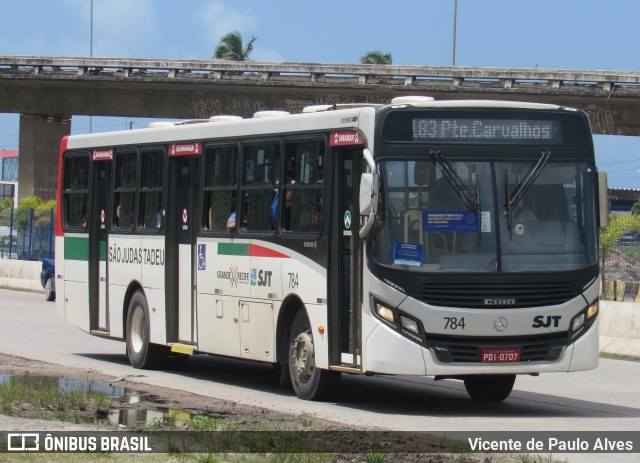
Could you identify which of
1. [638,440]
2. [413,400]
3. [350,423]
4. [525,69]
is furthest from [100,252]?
[525,69]

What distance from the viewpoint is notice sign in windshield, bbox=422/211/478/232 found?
13.0 meters

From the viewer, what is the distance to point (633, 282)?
2452 centimetres

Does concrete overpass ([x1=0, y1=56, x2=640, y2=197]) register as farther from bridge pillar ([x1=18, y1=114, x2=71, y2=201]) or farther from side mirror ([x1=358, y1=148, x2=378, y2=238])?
side mirror ([x1=358, y1=148, x2=378, y2=238])

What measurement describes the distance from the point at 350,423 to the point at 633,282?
530 inches

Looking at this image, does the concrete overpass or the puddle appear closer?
the puddle

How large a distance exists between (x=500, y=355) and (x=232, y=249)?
168 inches

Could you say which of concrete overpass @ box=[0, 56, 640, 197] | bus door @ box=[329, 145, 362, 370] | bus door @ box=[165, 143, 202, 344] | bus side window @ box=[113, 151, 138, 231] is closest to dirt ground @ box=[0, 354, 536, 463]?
bus door @ box=[329, 145, 362, 370]

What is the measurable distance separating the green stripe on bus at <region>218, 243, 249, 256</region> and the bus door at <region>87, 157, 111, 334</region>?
12.4ft

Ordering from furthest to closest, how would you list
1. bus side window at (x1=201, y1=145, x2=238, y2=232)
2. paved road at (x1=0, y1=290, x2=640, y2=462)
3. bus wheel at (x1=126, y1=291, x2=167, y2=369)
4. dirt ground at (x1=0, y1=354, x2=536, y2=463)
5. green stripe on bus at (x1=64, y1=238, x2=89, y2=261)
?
green stripe on bus at (x1=64, y1=238, x2=89, y2=261)
bus wheel at (x1=126, y1=291, x2=167, y2=369)
bus side window at (x1=201, y1=145, x2=238, y2=232)
paved road at (x1=0, y1=290, x2=640, y2=462)
dirt ground at (x1=0, y1=354, x2=536, y2=463)

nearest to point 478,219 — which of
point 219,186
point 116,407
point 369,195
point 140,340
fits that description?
point 369,195

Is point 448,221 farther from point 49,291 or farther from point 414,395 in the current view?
point 49,291

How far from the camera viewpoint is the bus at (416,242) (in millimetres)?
12938

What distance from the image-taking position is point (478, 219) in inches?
514

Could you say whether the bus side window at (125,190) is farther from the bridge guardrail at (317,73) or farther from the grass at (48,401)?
the bridge guardrail at (317,73)
